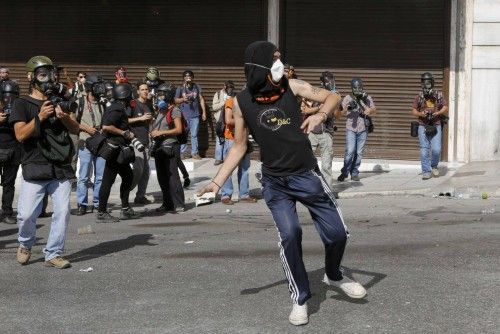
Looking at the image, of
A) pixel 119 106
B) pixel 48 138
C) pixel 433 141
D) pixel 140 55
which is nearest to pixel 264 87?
pixel 48 138

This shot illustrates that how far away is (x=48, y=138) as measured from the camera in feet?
30.1

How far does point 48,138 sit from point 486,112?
10945mm

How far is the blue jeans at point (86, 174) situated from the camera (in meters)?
13.4

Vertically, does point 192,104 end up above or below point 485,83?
below

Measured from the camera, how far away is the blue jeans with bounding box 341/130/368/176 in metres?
16.5

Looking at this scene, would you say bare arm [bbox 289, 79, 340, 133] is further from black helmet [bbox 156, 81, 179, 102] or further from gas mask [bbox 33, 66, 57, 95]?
black helmet [bbox 156, 81, 179, 102]

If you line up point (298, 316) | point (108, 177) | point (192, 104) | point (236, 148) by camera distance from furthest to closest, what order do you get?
point (192, 104) → point (108, 177) → point (236, 148) → point (298, 316)

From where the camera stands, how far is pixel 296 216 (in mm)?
7156

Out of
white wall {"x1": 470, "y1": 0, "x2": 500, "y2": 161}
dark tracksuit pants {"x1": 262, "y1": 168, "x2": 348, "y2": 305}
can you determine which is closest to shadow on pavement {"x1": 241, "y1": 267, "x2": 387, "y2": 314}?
dark tracksuit pants {"x1": 262, "y1": 168, "x2": 348, "y2": 305}

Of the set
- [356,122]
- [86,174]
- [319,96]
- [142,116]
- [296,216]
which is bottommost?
[86,174]

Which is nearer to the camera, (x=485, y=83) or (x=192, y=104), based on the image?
(x=485, y=83)

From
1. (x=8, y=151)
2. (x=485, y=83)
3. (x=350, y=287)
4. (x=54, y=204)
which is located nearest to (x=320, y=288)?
(x=350, y=287)

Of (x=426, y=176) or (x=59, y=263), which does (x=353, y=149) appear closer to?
(x=426, y=176)

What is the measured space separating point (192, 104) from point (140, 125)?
5828 millimetres
